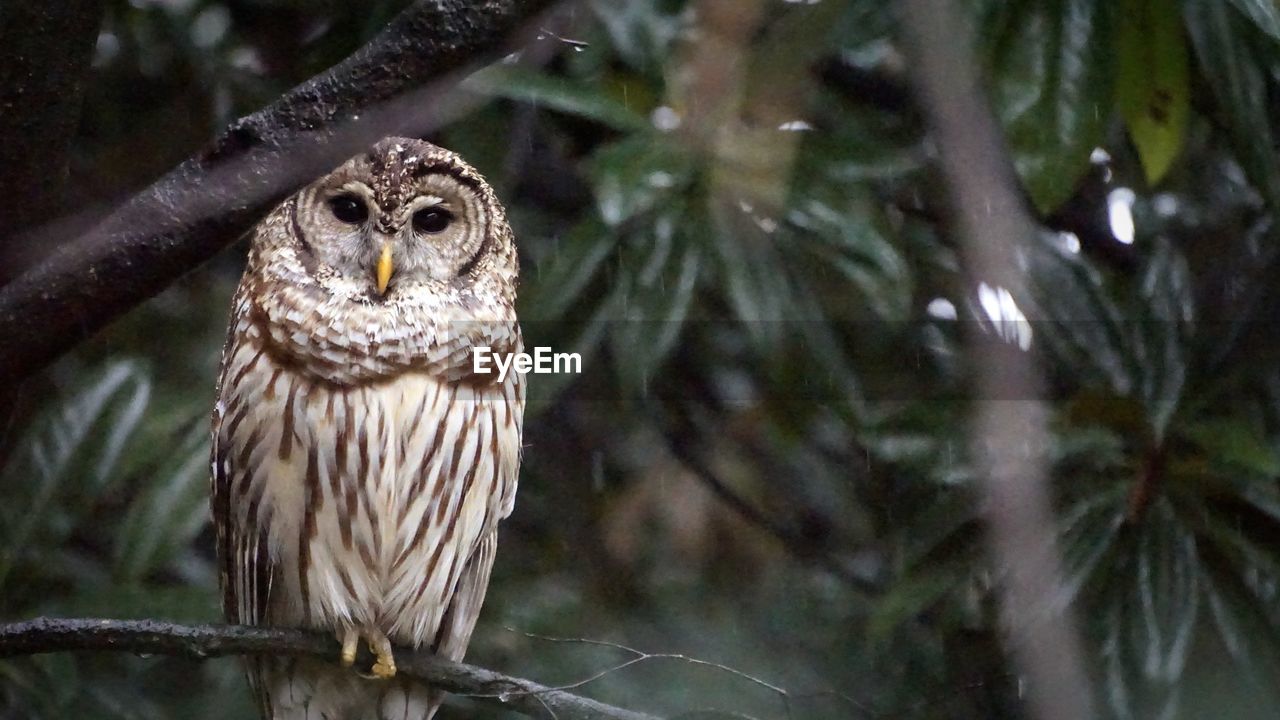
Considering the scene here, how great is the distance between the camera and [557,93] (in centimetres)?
192

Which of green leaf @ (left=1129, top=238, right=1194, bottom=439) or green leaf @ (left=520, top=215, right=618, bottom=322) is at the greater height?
green leaf @ (left=520, top=215, right=618, bottom=322)

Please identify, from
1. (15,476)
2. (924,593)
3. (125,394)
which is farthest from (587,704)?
(15,476)

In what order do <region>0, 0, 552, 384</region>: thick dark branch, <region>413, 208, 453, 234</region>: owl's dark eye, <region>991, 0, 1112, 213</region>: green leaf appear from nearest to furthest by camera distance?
<region>0, 0, 552, 384</region>: thick dark branch < <region>413, 208, 453, 234</region>: owl's dark eye < <region>991, 0, 1112, 213</region>: green leaf

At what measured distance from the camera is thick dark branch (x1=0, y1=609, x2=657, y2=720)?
1.26 metres

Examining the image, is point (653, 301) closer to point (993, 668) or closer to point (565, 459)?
point (565, 459)

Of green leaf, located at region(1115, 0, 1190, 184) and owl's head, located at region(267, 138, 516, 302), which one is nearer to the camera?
owl's head, located at region(267, 138, 516, 302)

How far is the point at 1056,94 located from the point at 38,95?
3.61ft

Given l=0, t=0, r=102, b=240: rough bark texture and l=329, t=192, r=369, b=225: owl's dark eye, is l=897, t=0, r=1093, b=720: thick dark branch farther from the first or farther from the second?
l=0, t=0, r=102, b=240: rough bark texture

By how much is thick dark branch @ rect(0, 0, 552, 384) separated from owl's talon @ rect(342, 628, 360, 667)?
0.42 m

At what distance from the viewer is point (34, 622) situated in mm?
1355

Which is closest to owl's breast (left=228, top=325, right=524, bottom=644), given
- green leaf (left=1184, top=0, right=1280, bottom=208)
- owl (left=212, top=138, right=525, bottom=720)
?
owl (left=212, top=138, right=525, bottom=720)

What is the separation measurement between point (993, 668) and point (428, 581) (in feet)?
2.72

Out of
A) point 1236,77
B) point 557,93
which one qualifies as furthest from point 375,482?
point 1236,77

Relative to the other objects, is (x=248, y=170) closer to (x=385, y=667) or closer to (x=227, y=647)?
(x=227, y=647)
